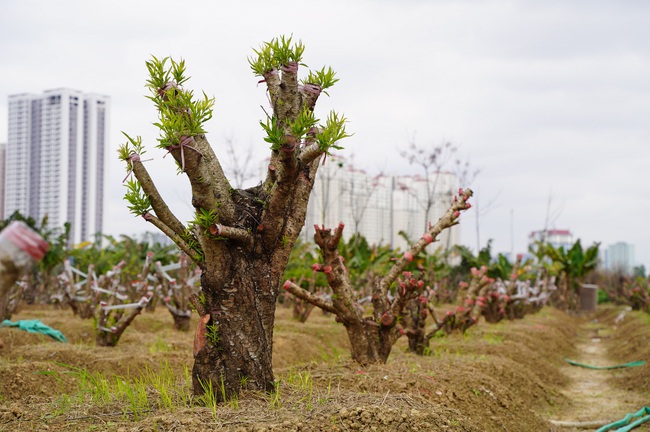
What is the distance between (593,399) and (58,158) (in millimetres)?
35851

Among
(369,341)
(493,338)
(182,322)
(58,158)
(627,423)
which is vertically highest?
(58,158)

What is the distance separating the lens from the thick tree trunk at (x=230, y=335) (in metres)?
4.50

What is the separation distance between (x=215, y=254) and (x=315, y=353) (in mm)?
5724

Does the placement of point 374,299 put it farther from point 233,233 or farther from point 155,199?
point 155,199

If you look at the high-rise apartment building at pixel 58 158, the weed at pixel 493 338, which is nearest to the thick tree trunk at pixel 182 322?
the weed at pixel 493 338

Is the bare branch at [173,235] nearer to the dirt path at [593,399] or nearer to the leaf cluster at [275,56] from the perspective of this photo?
the leaf cluster at [275,56]

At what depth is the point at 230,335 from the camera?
4500 mm

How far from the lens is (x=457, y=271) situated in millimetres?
26828

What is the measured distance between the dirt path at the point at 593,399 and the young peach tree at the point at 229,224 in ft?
12.7

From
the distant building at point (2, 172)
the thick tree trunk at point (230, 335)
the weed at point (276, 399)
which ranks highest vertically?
the distant building at point (2, 172)

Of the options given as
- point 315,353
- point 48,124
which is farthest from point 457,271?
point 48,124

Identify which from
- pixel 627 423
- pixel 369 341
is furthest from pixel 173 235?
pixel 627 423

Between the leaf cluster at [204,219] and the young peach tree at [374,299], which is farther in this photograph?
the young peach tree at [374,299]

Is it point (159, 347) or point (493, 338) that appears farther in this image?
point (493, 338)
